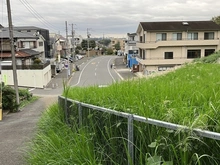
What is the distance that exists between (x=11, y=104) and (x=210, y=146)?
1455 centimetres

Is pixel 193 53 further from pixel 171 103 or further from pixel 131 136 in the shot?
pixel 131 136

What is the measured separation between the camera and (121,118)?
3.35 metres

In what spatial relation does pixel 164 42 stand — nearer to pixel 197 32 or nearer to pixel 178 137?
pixel 197 32

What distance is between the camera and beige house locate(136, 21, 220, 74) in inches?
1641

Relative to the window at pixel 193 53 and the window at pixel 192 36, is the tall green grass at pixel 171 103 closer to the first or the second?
the window at pixel 192 36

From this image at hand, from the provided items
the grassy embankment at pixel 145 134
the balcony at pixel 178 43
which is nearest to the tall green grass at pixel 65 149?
the grassy embankment at pixel 145 134

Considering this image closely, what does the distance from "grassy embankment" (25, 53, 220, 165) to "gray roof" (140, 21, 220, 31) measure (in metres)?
38.6

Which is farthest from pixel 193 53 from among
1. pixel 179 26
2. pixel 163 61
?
pixel 163 61

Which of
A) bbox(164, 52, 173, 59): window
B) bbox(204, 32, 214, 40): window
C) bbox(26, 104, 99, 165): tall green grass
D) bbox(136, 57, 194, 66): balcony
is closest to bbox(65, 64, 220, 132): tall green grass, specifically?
bbox(26, 104, 99, 165): tall green grass

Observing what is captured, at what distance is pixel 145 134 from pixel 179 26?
42.0 metres

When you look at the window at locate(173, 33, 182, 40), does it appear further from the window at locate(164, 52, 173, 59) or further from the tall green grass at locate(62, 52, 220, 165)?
the tall green grass at locate(62, 52, 220, 165)

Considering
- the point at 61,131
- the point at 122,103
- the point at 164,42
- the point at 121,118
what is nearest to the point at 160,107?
→ the point at 121,118

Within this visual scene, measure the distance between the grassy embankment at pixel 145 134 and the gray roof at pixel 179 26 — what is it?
3858 centimetres

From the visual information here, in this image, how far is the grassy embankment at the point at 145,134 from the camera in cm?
244
